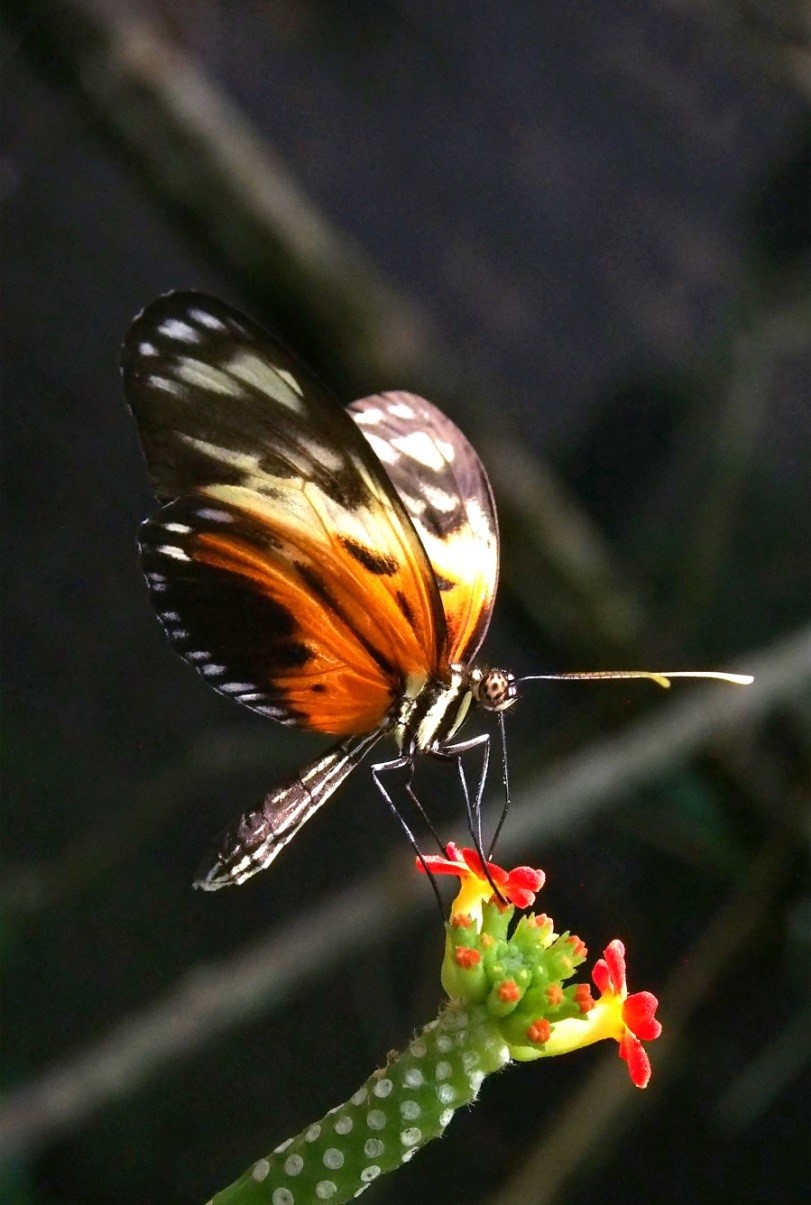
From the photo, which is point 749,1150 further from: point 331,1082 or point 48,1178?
point 48,1178

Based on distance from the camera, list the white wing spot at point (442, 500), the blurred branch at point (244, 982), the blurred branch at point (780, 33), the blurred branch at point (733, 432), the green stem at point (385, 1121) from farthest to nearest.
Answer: the blurred branch at point (733, 432), the blurred branch at point (780, 33), the blurred branch at point (244, 982), the white wing spot at point (442, 500), the green stem at point (385, 1121)

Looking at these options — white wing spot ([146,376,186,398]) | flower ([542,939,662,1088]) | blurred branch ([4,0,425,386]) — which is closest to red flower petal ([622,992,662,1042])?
flower ([542,939,662,1088])

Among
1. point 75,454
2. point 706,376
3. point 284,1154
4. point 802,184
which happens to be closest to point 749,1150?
point 284,1154

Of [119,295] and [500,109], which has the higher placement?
[500,109]

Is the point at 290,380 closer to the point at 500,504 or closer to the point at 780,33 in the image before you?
the point at 500,504

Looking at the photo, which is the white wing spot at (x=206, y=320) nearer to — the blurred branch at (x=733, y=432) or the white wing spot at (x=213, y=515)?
the white wing spot at (x=213, y=515)

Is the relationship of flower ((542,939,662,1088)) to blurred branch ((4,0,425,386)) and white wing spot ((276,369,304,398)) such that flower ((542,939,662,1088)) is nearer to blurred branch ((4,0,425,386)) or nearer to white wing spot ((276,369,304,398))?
white wing spot ((276,369,304,398))

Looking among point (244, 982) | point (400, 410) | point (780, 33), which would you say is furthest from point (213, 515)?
point (780, 33)

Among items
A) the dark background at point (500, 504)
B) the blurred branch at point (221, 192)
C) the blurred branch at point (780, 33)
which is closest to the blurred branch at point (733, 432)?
the dark background at point (500, 504)
